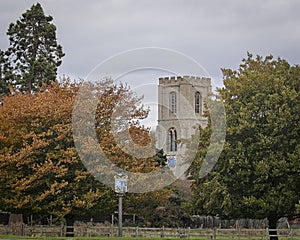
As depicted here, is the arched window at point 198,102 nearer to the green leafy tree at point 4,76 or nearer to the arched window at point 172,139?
the arched window at point 172,139

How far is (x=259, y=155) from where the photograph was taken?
95.7 ft

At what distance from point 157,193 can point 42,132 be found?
21.8 ft

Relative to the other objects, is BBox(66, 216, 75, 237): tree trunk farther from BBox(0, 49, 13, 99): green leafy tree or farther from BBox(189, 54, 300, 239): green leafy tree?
BBox(0, 49, 13, 99): green leafy tree

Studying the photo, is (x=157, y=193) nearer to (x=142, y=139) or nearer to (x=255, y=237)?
(x=142, y=139)

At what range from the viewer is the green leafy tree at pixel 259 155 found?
93.3ft

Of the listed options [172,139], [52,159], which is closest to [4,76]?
[52,159]

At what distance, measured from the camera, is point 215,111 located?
104 feet

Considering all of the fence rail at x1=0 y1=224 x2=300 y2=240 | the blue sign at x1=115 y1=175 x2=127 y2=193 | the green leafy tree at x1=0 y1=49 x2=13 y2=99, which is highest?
the green leafy tree at x1=0 y1=49 x2=13 y2=99

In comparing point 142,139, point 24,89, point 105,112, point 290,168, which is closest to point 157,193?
point 142,139

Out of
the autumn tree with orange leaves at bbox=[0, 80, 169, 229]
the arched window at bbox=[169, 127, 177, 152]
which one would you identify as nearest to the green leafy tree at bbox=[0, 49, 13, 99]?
the autumn tree with orange leaves at bbox=[0, 80, 169, 229]

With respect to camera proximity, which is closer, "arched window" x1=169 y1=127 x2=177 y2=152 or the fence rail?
the fence rail

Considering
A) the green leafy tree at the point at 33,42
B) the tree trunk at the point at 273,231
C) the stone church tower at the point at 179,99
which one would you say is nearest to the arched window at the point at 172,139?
the stone church tower at the point at 179,99

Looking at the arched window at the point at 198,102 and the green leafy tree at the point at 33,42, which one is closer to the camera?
the green leafy tree at the point at 33,42

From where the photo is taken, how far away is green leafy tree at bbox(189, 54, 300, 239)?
28438mm
